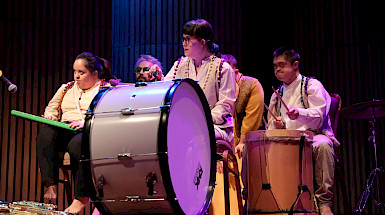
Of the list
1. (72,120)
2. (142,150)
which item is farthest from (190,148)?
(72,120)

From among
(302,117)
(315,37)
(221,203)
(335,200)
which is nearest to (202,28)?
(302,117)

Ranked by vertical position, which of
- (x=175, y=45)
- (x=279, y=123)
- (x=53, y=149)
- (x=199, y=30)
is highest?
(x=175, y=45)

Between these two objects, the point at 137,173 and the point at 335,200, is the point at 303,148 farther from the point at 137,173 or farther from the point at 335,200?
the point at 335,200

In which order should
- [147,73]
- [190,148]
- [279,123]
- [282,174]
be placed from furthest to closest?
[147,73]
[279,123]
[282,174]
[190,148]

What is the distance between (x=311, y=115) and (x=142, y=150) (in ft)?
5.15

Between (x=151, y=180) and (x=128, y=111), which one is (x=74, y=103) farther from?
(x=151, y=180)

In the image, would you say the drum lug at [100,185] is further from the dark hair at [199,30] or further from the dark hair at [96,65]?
the dark hair at [96,65]

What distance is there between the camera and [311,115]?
3.46m

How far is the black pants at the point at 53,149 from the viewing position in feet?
11.2

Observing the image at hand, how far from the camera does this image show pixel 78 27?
5590mm

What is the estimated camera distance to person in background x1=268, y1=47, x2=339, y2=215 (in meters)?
3.30

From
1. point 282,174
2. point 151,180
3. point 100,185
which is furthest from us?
point 282,174

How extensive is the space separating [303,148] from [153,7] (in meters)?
3.69

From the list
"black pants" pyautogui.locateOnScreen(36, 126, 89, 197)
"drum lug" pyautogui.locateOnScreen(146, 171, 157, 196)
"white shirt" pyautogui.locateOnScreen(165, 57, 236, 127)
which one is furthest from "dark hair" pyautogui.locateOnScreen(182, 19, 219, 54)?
"drum lug" pyautogui.locateOnScreen(146, 171, 157, 196)
